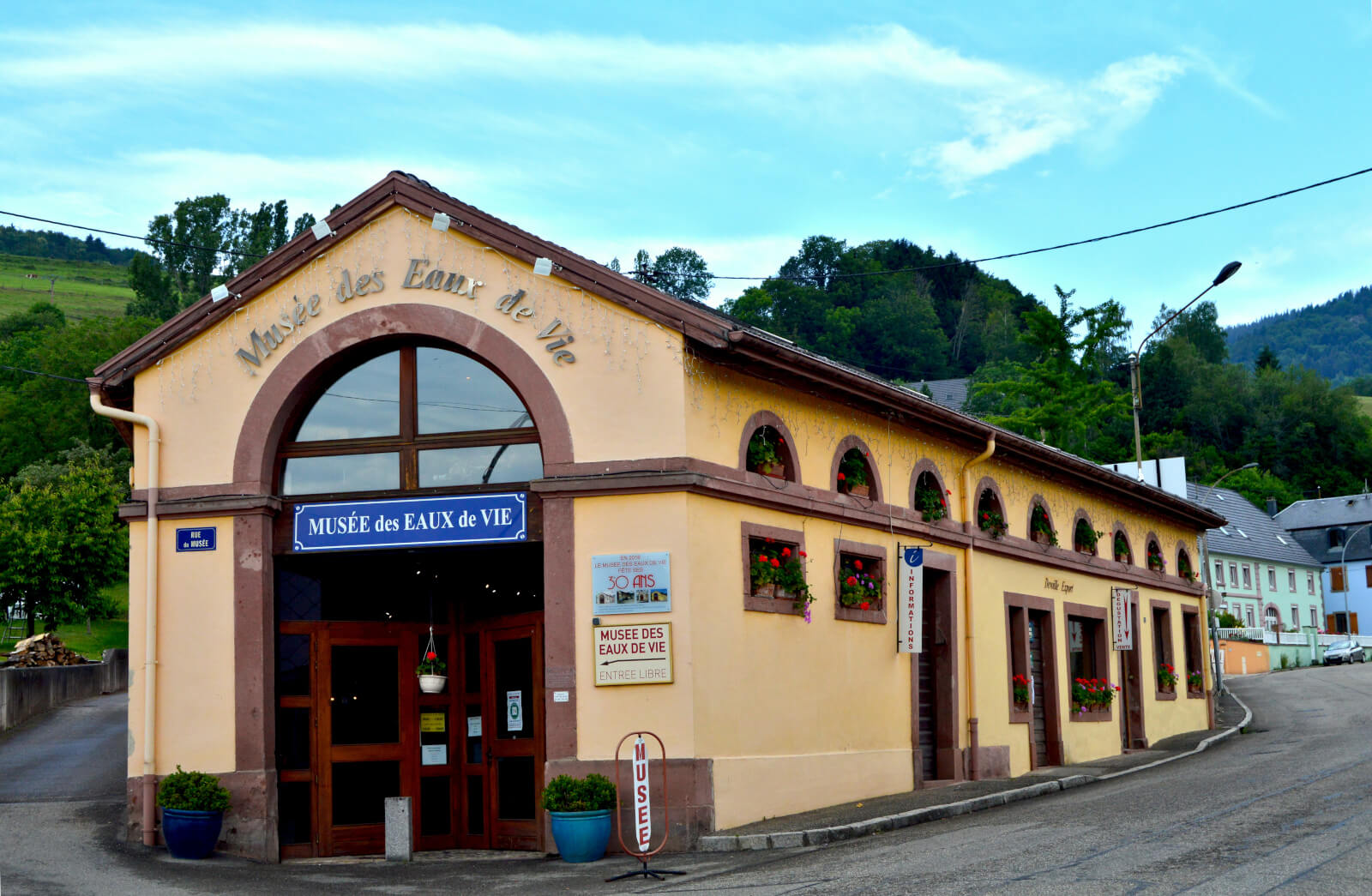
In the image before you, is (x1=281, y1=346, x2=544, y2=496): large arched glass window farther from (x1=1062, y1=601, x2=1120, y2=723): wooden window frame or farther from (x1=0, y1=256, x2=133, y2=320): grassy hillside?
(x1=0, y1=256, x2=133, y2=320): grassy hillside

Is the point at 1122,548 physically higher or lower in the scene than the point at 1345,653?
higher

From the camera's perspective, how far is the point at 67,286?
120375 millimetres

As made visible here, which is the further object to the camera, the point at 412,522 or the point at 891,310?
the point at 891,310

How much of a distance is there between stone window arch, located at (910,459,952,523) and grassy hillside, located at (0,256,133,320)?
87.6 m

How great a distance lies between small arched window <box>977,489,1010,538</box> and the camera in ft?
68.2

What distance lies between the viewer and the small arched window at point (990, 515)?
20.8 metres

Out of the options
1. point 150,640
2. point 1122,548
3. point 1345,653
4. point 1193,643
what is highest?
point 1122,548

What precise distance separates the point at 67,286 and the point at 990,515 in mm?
115833

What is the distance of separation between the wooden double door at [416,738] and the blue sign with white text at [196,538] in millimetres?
1185

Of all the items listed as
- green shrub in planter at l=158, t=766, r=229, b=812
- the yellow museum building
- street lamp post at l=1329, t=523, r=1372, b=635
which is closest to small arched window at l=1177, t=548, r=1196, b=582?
the yellow museum building

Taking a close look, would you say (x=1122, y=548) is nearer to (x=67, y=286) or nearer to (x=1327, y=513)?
(x=1327, y=513)

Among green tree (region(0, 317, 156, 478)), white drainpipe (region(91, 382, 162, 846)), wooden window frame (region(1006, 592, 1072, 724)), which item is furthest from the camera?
green tree (region(0, 317, 156, 478))

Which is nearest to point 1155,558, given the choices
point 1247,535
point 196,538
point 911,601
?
point 911,601

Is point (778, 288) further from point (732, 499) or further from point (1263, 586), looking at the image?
point (732, 499)
